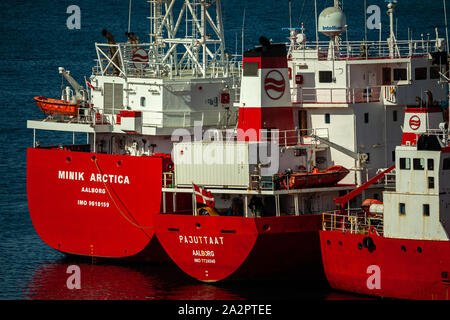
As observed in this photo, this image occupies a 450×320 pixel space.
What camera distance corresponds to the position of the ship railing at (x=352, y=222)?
43.4 m

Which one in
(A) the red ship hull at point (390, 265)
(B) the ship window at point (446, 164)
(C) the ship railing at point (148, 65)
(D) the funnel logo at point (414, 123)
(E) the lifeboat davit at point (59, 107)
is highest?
(C) the ship railing at point (148, 65)

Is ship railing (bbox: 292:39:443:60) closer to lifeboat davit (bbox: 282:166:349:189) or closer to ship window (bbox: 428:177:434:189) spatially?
lifeboat davit (bbox: 282:166:349:189)

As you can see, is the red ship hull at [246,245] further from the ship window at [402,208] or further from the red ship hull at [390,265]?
the ship window at [402,208]

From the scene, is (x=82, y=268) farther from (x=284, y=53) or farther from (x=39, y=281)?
(x=284, y=53)

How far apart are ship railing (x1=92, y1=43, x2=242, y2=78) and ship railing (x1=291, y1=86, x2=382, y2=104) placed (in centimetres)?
495

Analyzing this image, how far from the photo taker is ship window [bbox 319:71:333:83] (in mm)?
49156

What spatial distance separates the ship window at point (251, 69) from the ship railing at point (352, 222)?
6.14m

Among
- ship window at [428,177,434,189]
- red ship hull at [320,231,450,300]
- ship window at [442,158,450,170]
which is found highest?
ship window at [442,158,450,170]

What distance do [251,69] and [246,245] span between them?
7.01 m

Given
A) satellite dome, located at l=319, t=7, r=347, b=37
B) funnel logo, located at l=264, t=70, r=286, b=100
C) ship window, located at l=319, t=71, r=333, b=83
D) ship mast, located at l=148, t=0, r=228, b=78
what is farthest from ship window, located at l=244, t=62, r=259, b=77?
ship mast, located at l=148, t=0, r=228, b=78

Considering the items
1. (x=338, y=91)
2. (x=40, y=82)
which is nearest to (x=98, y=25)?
(x=40, y=82)

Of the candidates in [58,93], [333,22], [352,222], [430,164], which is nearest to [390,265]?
[352,222]

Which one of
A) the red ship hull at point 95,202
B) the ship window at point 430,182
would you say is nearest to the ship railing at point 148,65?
the red ship hull at point 95,202

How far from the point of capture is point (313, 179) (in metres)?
45.7
